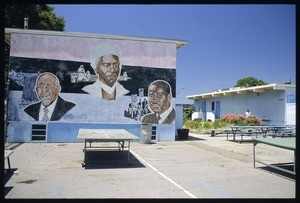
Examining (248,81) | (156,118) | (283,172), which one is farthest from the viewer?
(248,81)

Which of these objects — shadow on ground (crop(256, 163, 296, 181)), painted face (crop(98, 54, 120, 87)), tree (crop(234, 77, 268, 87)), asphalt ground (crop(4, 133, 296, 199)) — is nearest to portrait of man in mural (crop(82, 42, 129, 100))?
painted face (crop(98, 54, 120, 87))

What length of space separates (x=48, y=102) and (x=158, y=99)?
6.50m

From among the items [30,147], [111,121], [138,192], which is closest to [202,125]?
[111,121]

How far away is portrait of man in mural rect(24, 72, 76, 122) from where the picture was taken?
49.4 ft

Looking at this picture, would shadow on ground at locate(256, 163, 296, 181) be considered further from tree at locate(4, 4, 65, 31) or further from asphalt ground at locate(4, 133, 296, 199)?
tree at locate(4, 4, 65, 31)

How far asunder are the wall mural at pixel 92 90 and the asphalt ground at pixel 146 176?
3.67 m

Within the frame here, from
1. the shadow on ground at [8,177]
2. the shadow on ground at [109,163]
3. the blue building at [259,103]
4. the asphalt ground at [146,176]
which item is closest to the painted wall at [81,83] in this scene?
the asphalt ground at [146,176]

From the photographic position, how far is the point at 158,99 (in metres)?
16.8

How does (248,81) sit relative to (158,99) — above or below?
above

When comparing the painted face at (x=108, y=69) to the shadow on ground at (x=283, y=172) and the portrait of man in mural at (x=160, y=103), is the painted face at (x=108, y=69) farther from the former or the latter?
the shadow on ground at (x=283, y=172)

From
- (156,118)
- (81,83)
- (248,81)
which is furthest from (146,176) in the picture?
(248,81)

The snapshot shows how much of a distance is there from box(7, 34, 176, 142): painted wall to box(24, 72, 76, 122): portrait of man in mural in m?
0.05

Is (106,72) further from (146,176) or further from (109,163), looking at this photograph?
(146,176)

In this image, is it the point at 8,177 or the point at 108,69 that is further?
the point at 108,69
